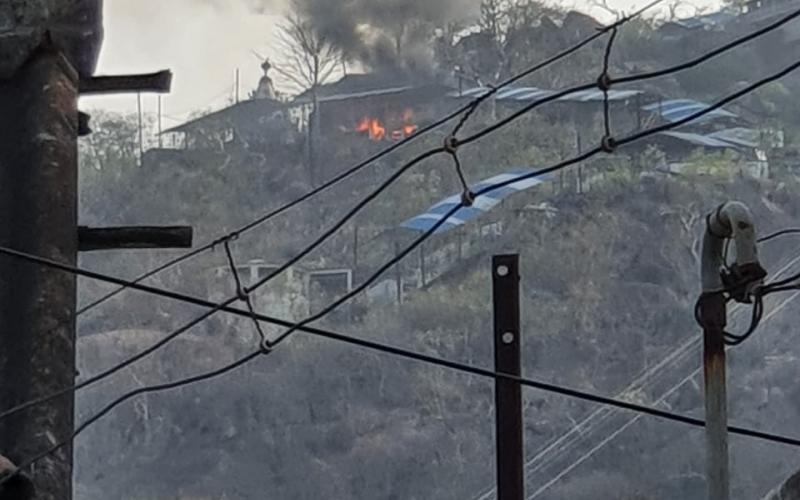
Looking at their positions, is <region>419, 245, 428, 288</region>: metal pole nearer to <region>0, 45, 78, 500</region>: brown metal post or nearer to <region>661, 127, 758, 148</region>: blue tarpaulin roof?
<region>661, 127, 758, 148</region>: blue tarpaulin roof

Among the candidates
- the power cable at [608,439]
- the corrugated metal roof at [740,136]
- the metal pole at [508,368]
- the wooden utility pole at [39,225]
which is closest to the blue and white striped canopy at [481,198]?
the metal pole at [508,368]

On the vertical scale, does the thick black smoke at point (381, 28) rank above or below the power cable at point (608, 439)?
above

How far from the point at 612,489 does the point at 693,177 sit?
190 centimetres

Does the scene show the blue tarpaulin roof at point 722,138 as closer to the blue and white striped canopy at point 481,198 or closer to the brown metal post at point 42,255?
the blue and white striped canopy at point 481,198

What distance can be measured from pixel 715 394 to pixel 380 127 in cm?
460

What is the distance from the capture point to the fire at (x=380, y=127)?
16.6 ft

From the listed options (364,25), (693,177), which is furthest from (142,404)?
(693,177)

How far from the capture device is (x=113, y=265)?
364 cm

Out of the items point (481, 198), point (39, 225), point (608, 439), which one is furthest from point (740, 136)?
point (39, 225)

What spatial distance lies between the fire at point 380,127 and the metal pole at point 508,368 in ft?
13.1

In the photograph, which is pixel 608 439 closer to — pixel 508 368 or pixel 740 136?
pixel 740 136

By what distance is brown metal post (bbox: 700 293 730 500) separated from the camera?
0.62 meters

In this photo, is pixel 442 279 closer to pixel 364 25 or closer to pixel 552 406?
pixel 552 406

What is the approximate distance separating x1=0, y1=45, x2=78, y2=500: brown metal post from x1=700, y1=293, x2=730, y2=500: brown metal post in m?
0.54
